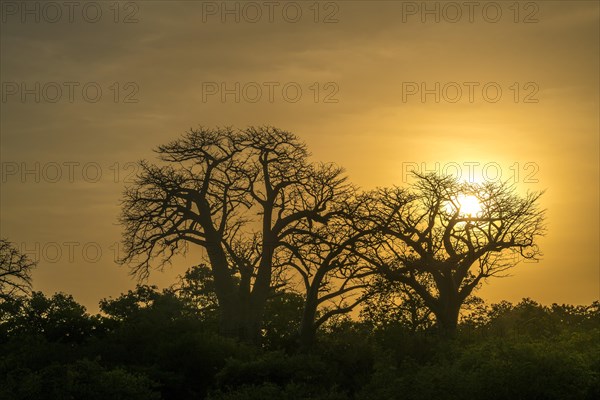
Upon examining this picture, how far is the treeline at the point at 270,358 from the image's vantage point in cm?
3244

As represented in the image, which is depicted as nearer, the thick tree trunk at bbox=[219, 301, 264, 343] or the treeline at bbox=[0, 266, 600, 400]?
the treeline at bbox=[0, 266, 600, 400]

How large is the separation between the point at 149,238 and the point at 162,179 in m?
3.16

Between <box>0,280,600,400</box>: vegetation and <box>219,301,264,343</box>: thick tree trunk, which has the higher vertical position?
<box>219,301,264,343</box>: thick tree trunk

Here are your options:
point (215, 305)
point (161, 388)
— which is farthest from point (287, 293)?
point (161, 388)

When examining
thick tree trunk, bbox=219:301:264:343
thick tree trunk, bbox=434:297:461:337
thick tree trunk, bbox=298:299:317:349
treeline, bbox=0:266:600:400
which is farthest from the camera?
thick tree trunk, bbox=219:301:264:343

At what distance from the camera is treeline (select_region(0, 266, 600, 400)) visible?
106ft

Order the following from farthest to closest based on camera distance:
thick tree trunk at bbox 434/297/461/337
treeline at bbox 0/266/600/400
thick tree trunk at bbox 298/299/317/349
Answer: thick tree trunk at bbox 434/297/461/337, thick tree trunk at bbox 298/299/317/349, treeline at bbox 0/266/600/400

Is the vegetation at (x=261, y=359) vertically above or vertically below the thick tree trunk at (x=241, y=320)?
below

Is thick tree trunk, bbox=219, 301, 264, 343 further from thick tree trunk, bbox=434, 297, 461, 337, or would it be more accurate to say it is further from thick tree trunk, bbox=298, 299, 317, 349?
thick tree trunk, bbox=434, 297, 461, 337

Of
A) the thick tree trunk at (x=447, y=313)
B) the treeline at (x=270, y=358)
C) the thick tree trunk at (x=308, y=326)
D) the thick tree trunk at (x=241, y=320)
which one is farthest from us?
the thick tree trunk at (x=241, y=320)

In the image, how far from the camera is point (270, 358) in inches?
1400

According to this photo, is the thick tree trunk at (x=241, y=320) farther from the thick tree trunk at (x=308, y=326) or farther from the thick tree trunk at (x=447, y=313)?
the thick tree trunk at (x=447, y=313)

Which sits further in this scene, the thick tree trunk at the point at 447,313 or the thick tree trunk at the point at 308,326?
the thick tree trunk at the point at 447,313

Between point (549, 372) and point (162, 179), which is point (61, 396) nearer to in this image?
point (549, 372)
